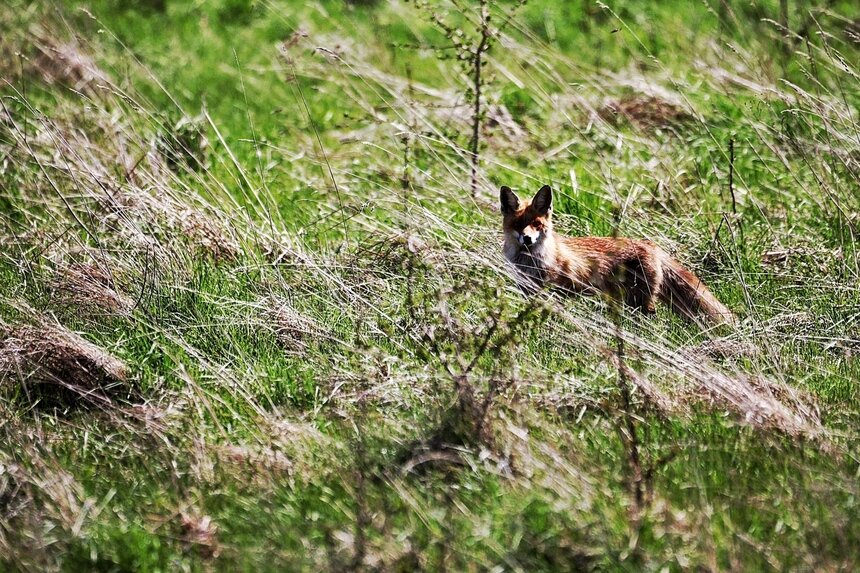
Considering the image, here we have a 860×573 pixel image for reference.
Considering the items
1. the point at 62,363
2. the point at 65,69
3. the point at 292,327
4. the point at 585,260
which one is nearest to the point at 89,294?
the point at 62,363

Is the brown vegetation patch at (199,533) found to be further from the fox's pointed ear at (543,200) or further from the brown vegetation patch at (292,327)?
the fox's pointed ear at (543,200)

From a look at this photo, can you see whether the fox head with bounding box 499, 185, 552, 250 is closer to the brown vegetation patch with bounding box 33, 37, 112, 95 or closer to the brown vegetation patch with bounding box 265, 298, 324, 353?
the brown vegetation patch with bounding box 265, 298, 324, 353

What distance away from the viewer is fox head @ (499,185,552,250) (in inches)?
234

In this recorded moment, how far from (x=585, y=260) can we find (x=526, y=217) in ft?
1.49

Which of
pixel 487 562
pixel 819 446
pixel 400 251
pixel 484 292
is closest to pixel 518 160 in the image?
pixel 400 251

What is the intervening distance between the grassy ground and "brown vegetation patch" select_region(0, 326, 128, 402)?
12 mm

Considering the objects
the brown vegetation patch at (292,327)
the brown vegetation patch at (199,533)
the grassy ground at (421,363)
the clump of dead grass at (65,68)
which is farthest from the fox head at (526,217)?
the clump of dead grass at (65,68)

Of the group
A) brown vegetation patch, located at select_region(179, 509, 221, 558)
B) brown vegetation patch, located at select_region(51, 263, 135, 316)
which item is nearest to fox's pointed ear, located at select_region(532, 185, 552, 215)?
brown vegetation patch, located at select_region(51, 263, 135, 316)

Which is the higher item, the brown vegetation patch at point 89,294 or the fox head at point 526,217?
the fox head at point 526,217

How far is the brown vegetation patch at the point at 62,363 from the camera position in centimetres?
481

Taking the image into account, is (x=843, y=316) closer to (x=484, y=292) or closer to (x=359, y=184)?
(x=484, y=292)

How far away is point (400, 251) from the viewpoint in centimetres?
564

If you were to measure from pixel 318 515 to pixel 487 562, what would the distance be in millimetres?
660

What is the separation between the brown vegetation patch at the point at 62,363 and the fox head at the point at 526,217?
88.1 inches
